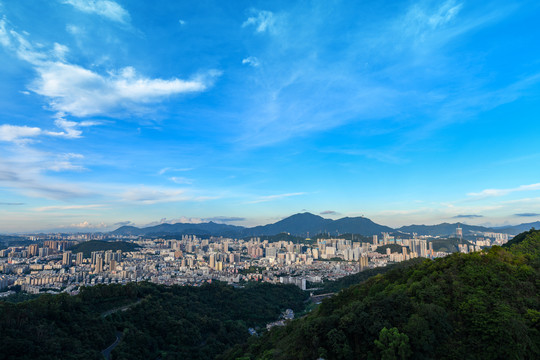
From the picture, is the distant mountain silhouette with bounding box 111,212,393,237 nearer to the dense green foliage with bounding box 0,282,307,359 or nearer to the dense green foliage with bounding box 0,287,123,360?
the dense green foliage with bounding box 0,282,307,359

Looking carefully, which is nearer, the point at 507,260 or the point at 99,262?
the point at 507,260

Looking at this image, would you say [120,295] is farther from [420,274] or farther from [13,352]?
[420,274]

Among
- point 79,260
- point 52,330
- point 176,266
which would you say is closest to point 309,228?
point 176,266

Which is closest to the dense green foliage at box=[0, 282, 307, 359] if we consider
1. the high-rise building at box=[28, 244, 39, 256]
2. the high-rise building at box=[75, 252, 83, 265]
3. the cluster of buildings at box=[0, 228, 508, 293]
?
the cluster of buildings at box=[0, 228, 508, 293]

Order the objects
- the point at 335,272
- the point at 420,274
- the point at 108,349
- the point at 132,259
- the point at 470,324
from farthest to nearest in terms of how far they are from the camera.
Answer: the point at 132,259 < the point at 335,272 < the point at 108,349 < the point at 420,274 < the point at 470,324

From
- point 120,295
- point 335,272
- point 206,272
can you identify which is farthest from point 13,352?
point 335,272

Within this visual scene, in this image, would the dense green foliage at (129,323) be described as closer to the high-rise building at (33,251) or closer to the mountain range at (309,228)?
the high-rise building at (33,251)

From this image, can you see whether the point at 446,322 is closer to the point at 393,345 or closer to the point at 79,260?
the point at 393,345
